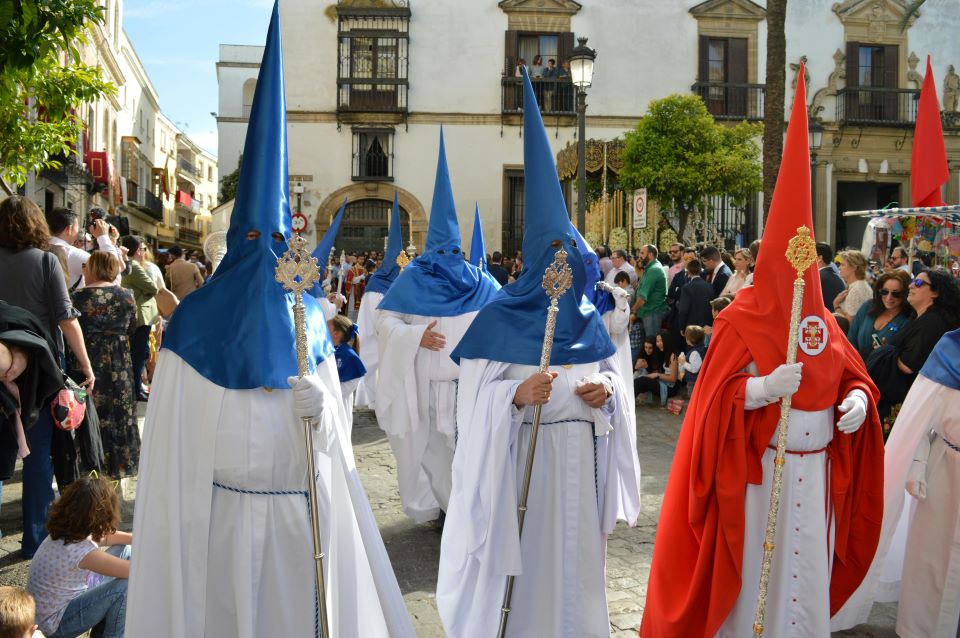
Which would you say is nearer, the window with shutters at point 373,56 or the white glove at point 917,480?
the white glove at point 917,480

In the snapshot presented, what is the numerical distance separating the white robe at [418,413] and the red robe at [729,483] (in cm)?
234

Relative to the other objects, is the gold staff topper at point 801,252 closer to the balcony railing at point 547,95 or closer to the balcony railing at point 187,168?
the balcony railing at point 547,95

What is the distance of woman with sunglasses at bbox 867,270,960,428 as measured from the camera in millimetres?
5625

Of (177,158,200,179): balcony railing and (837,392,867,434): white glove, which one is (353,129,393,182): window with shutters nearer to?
(837,392,867,434): white glove

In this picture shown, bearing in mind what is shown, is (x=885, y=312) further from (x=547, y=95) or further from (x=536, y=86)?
(x=536, y=86)

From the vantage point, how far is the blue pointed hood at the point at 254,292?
3.16 m

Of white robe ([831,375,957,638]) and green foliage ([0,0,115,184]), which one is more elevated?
green foliage ([0,0,115,184])

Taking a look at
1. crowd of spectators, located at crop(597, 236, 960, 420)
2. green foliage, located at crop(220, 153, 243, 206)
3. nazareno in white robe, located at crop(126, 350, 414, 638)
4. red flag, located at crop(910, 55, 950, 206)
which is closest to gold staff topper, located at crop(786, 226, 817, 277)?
crowd of spectators, located at crop(597, 236, 960, 420)

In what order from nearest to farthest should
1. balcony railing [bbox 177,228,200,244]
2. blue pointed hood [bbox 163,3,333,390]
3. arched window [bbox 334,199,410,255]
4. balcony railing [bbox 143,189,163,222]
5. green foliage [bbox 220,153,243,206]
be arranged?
blue pointed hood [bbox 163,3,333,390] → arched window [bbox 334,199,410,255] → green foliage [bbox 220,153,243,206] → balcony railing [bbox 143,189,163,222] → balcony railing [bbox 177,228,200,244]

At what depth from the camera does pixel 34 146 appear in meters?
8.88

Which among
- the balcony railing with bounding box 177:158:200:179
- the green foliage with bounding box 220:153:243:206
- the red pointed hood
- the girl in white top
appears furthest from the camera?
the balcony railing with bounding box 177:158:200:179

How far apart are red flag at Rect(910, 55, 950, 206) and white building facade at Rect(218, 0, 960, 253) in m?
17.0

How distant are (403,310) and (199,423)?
142 inches

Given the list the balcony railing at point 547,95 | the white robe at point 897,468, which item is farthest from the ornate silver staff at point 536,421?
the balcony railing at point 547,95
